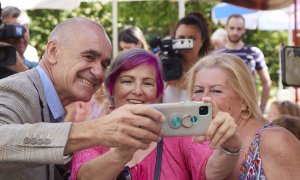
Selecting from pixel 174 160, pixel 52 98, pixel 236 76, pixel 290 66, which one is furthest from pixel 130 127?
pixel 290 66

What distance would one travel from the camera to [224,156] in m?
2.18

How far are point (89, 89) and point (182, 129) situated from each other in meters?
0.76

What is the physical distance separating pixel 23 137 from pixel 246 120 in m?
1.19

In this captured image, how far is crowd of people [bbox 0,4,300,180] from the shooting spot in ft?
5.88

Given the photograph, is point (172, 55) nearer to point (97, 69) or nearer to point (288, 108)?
point (288, 108)

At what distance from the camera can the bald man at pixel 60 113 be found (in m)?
1.72

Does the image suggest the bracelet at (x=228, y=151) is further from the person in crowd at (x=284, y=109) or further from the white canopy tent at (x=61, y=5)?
the white canopy tent at (x=61, y=5)

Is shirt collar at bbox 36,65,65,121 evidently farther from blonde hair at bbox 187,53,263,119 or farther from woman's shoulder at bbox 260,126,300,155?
woman's shoulder at bbox 260,126,300,155

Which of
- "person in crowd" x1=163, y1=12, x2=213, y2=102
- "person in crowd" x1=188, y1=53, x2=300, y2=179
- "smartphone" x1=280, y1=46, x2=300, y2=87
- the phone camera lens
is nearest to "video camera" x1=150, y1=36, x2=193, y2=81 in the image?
"person in crowd" x1=163, y1=12, x2=213, y2=102

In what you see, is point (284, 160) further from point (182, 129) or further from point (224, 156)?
point (182, 129)

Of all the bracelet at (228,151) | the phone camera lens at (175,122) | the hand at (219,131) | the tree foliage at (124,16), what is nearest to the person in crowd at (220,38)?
the bracelet at (228,151)

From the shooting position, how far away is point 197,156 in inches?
97.3

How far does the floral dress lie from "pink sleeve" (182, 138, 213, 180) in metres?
0.18

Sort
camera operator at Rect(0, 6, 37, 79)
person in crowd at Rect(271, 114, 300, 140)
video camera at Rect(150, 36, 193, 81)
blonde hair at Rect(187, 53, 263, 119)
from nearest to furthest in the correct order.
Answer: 1. blonde hair at Rect(187, 53, 263, 119)
2. person in crowd at Rect(271, 114, 300, 140)
3. camera operator at Rect(0, 6, 37, 79)
4. video camera at Rect(150, 36, 193, 81)
